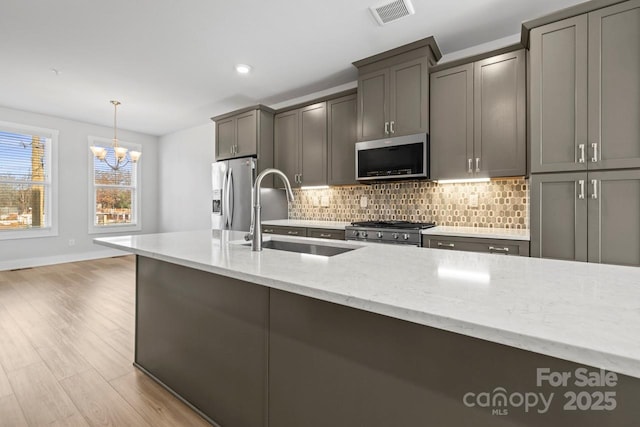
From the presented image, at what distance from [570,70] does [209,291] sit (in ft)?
9.23

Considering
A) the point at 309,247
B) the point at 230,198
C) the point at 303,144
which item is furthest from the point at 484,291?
the point at 230,198

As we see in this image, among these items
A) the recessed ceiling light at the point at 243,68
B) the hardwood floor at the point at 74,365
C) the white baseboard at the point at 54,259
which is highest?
the recessed ceiling light at the point at 243,68

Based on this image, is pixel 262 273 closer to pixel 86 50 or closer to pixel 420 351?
pixel 420 351

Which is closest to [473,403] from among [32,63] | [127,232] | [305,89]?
[305,89]

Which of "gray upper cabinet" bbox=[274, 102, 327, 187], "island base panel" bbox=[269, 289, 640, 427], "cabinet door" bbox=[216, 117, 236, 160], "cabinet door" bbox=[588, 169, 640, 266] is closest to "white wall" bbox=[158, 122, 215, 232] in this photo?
"cabinet door" bbox=[216, 117, 236, 160]

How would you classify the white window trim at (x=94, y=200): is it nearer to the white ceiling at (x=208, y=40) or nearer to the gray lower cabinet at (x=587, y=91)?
the white ceiling at (x=208, y=40)

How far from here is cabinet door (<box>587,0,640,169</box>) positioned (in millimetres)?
1962

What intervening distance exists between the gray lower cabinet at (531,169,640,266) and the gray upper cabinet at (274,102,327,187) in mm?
2313

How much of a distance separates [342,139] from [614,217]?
256 centimetres

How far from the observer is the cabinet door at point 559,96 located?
2.12 m

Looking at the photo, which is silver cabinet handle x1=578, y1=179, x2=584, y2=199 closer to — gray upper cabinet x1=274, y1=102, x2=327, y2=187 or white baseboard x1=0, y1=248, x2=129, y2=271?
gray upper cabinet x1=274, y1=102, x2=327, y2=187

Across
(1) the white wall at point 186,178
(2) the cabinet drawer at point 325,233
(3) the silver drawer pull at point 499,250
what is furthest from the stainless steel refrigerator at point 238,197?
(3) the silver drawer pull at point 499,250

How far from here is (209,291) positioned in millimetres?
1521

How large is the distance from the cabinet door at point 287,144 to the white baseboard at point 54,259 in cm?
435
